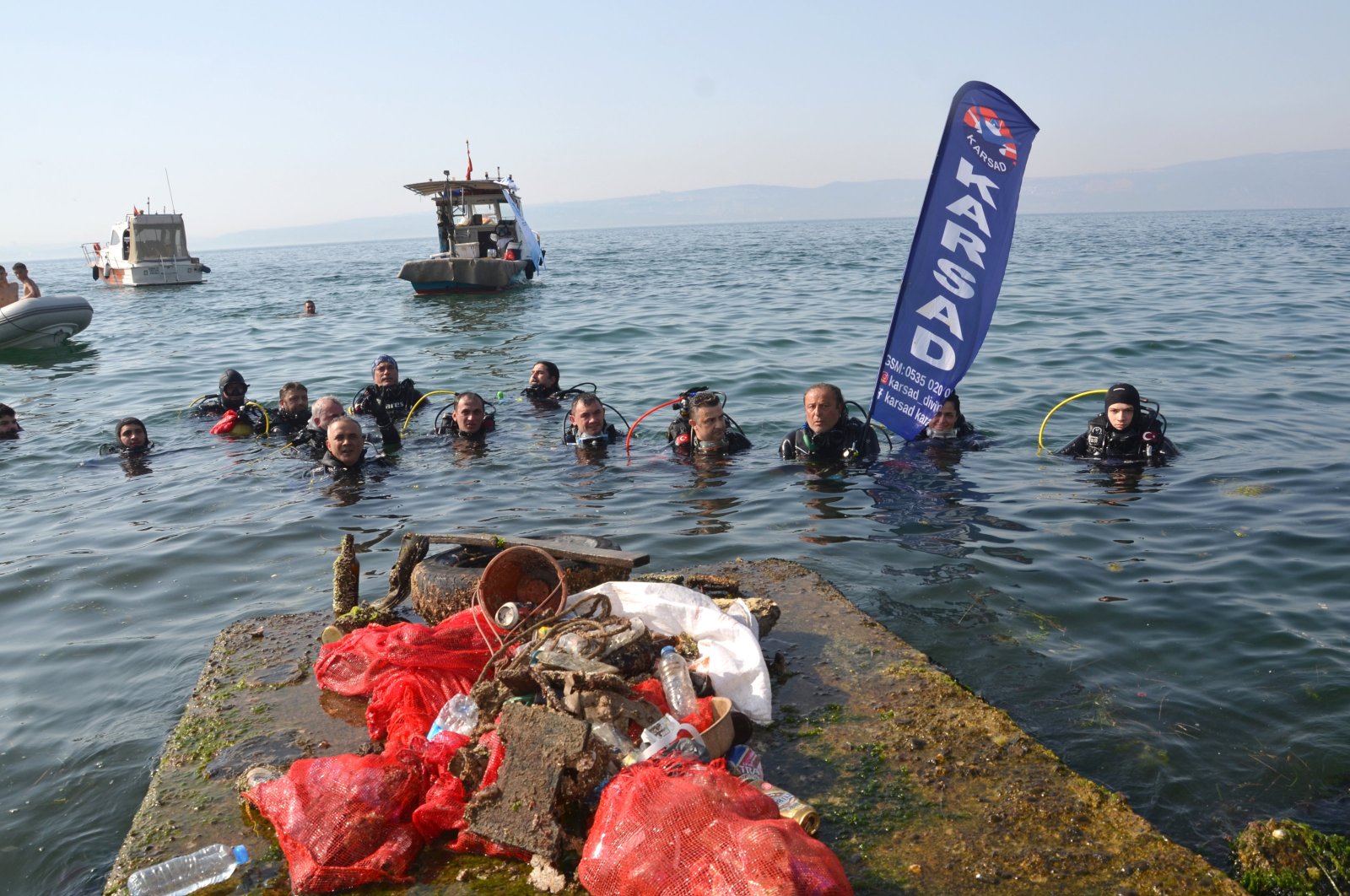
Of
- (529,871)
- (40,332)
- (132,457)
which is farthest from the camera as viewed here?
(40,332)

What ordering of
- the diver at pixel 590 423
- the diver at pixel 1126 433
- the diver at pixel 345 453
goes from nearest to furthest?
the diver at pixel 1126 433 < the diver at pixel 345 453 < the diver at pixel 590 423

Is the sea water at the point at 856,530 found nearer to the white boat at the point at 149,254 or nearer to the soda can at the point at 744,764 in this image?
the soda can at the point at 744,764

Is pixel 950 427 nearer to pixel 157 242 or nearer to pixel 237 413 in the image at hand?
pixel 237 413

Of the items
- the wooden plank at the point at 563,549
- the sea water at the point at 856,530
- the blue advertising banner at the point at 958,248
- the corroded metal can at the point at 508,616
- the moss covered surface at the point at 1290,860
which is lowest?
the sea water at the point at 856,530

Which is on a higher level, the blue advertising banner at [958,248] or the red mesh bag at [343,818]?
the blue advertising banner at [958,248]

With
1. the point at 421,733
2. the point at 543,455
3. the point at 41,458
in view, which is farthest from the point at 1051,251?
the point at 421,733

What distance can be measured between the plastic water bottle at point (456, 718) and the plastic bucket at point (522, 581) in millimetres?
671

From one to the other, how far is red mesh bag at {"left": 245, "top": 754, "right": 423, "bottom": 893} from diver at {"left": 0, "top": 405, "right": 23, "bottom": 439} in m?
11.0

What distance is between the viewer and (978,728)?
376 cm

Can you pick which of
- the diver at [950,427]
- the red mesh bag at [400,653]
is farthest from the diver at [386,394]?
the red mesh bag at [400,653]

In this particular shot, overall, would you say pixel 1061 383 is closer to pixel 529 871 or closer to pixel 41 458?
pixel 529 871

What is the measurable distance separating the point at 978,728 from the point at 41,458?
36.8ft

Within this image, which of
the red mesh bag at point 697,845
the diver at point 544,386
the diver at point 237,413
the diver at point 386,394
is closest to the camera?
the red mesh bag at point 697,845

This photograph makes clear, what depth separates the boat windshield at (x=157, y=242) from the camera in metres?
39.1
